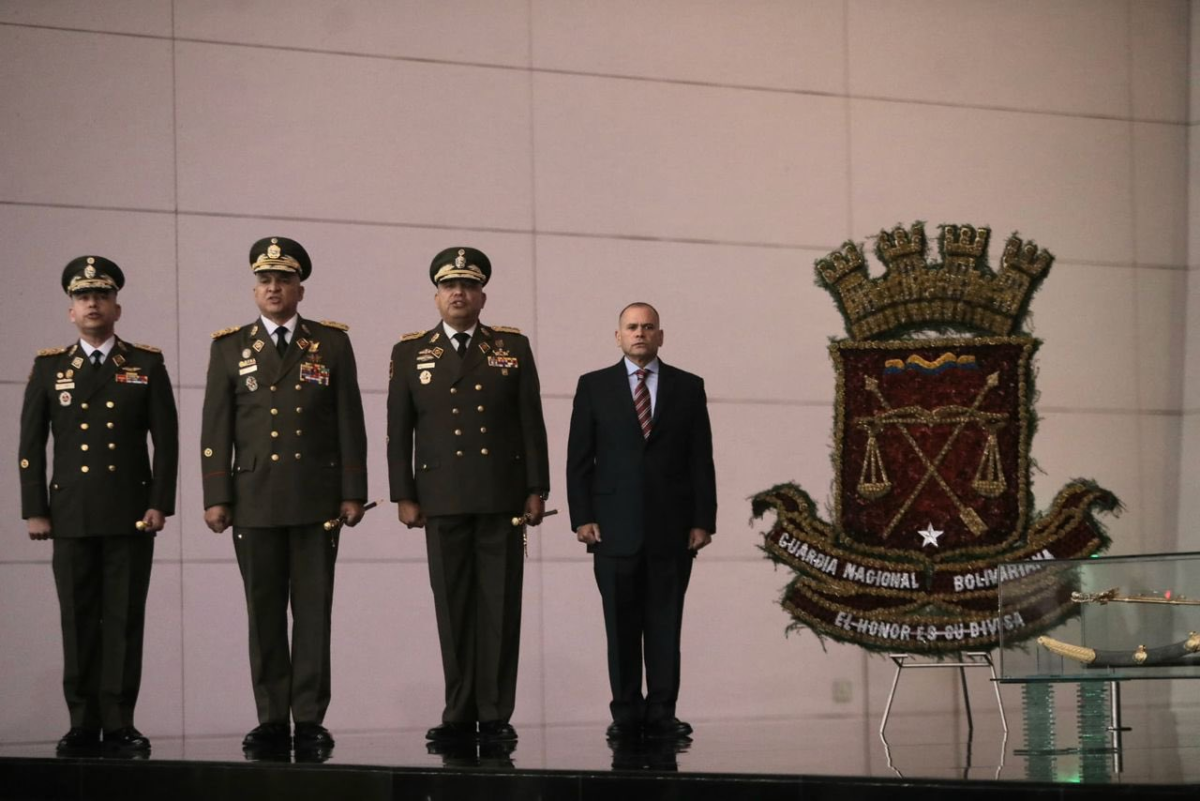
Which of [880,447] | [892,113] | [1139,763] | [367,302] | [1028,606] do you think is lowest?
[1139,763]

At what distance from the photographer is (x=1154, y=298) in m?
8.02

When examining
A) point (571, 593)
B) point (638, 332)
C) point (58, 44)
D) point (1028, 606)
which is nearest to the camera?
point (1028, 606)

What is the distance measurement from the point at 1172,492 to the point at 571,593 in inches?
122

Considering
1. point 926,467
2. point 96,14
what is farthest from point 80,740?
point 926,467

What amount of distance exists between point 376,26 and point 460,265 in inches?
84.2

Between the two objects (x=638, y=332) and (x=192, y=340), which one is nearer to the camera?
(x=638, y=332)

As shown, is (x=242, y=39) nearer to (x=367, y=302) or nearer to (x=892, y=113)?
(x=367, y=302)

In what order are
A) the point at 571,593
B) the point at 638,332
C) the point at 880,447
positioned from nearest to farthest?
1. the point at 638,332
2. the point at 571,593
3. the point at 880,447

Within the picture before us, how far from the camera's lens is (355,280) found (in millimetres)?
6809

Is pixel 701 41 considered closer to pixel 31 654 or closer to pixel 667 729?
pixel 667 729

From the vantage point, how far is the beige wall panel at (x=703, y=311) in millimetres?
7121

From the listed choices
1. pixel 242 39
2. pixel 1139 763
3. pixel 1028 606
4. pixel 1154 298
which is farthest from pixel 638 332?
pixel 1154 298

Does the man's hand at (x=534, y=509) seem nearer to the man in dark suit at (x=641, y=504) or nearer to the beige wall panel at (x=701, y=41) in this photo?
the man in dark suit at (x=641, y=504)

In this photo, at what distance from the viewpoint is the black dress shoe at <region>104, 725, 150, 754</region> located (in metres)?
4.78
